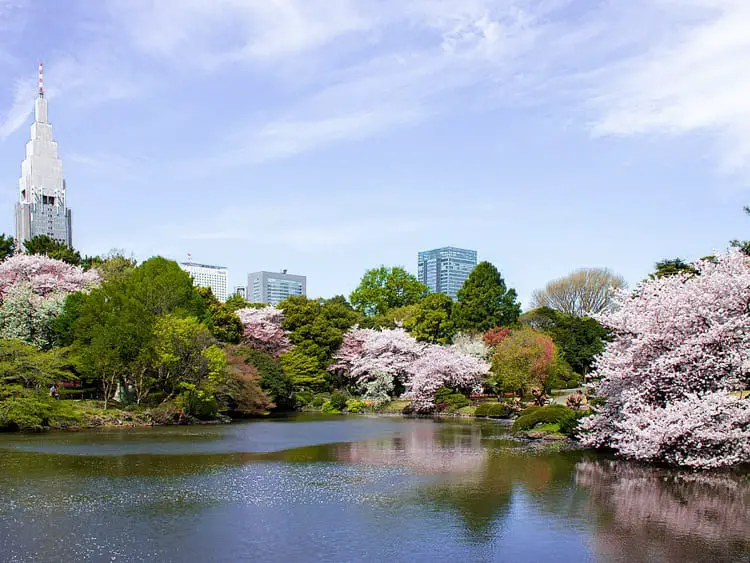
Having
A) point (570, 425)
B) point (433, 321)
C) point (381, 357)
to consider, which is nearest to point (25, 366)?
point (570, 425)

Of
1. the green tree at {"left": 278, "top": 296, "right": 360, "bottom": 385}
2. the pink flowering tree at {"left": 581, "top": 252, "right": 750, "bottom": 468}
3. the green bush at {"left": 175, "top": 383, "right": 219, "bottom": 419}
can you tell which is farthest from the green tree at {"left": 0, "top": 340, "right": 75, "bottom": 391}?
the green tree at {"left": 278, "top": 296, "right": 360, "bottom": 385}

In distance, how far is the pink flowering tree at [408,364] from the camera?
39.9 m

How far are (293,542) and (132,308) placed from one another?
23408 mm

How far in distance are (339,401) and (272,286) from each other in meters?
114

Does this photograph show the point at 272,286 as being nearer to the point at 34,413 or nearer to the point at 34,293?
the point at 34,293

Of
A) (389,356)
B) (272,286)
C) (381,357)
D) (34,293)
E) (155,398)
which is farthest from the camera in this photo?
(272,286)

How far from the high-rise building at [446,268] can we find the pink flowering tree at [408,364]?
94.4 m

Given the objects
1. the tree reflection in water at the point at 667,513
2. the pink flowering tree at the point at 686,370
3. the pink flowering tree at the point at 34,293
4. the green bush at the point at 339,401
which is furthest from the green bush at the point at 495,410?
the pink flowering tree at the point at 34,293

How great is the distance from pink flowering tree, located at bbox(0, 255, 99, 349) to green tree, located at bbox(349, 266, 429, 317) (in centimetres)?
3225

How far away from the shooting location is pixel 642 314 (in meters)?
18.5

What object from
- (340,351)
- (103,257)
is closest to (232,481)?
(340,351)

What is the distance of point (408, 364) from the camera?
44.5 m

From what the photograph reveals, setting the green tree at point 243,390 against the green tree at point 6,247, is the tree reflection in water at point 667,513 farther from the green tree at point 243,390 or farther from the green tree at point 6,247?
the green tree at point 6,247

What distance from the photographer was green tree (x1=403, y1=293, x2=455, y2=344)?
48.9 m
